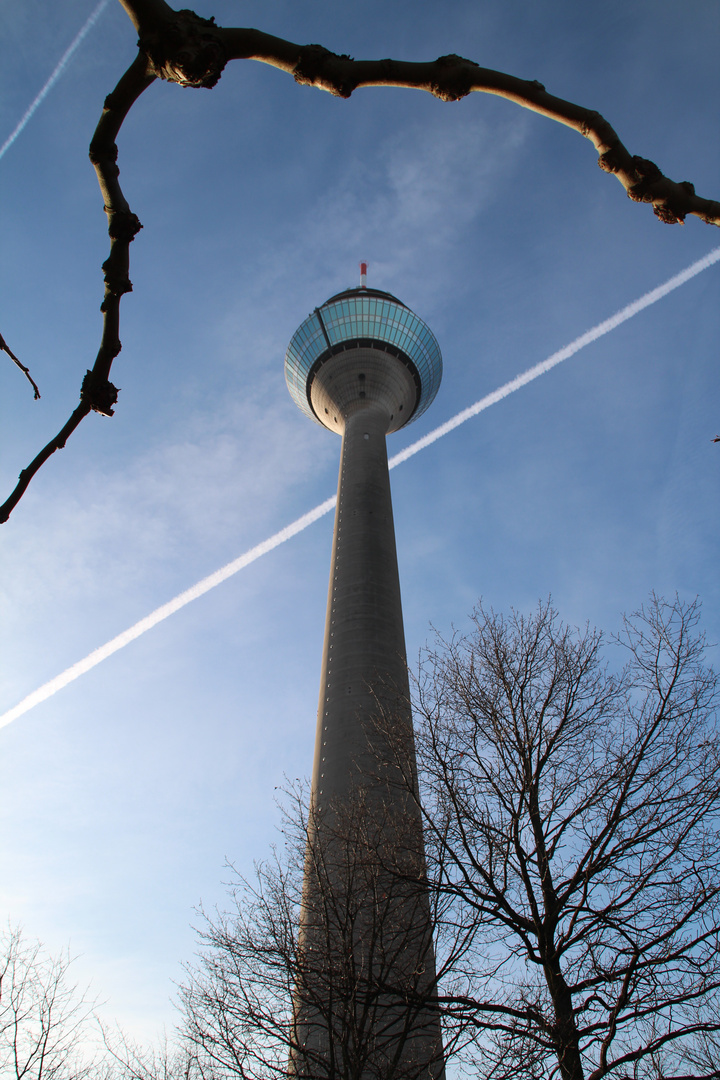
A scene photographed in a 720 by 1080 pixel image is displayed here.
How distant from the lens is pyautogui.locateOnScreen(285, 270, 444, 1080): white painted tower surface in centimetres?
960

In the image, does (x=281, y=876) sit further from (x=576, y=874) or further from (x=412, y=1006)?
(x=576, y=874)

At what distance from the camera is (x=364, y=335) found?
42.8 m

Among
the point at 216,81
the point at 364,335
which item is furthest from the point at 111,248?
the point at 364,335

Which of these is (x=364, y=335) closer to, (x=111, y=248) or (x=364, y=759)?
(x=364, y=759)

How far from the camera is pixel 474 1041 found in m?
8.92

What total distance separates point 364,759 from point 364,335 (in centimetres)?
2816

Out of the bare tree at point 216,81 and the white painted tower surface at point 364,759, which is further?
the white painted tower surface at point 364,759

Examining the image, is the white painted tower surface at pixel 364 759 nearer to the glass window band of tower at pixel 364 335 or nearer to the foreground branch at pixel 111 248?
the glass window band of tower at pixel 364 335

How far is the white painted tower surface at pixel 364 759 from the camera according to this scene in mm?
9602

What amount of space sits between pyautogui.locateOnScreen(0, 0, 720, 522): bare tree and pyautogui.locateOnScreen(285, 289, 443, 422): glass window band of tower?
136 feet

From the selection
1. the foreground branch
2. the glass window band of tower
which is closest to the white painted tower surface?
the glass window band of tower

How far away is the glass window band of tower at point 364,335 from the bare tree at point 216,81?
4155 centimetres

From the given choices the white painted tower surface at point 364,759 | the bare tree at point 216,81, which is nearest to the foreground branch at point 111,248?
the bare tree at point 216,81

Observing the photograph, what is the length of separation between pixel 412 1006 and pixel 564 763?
4543 mm
